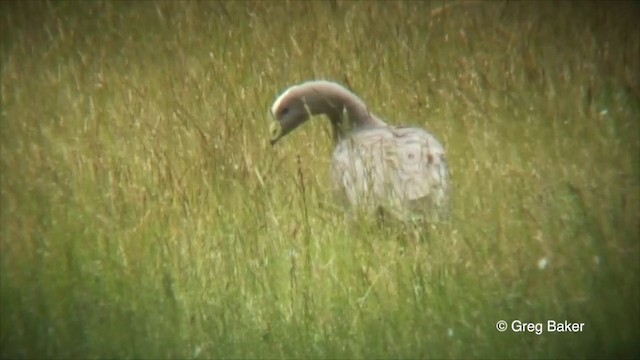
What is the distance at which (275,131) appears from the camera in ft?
16.4

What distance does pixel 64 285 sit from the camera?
4.60 metres

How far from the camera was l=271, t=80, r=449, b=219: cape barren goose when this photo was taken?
4578 mm

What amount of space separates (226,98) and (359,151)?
78 cm

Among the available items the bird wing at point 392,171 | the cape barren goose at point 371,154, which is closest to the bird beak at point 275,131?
the cape barren goose at point 371,154

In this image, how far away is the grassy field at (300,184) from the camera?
173 inches

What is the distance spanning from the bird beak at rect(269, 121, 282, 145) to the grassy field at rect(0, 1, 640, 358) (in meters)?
0.07

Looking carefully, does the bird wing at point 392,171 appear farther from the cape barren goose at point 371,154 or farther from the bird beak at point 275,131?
the bird beak at point 275,131

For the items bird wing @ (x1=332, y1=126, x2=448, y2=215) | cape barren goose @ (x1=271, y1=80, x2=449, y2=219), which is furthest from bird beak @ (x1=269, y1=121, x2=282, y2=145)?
bird wing @ (x1=332, y1=126, x2=448, y2=215)

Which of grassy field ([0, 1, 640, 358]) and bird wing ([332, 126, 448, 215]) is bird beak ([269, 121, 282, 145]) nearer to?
grassy field ([0, 1, 640, 358])

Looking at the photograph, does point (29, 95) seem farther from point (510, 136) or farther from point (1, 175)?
point (510, 136)

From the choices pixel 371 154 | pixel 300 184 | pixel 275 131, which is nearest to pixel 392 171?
pixel 371 154

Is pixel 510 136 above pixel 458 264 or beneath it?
above

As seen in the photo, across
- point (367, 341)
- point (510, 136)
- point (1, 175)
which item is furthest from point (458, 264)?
point (1, 175)

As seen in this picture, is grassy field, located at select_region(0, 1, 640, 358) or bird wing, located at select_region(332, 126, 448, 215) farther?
bird wing, located at select_region(332, 126, 448, 215)
